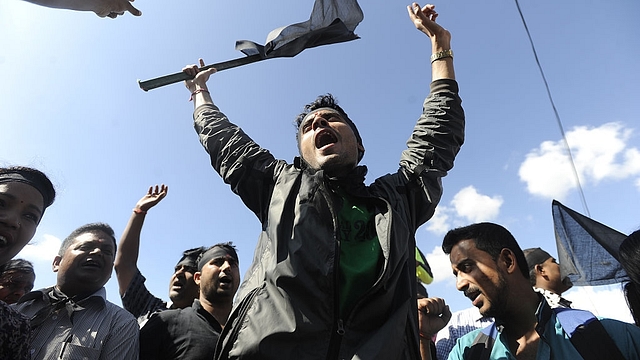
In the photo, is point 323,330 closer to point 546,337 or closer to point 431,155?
point 431,155

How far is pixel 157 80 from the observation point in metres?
3.79

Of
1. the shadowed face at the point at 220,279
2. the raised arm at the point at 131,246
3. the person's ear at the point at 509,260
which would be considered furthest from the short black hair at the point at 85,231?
the person's ear at the point at 509,260

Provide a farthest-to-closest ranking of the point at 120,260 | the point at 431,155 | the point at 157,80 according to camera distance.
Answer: the point at 120,260 < the point at 157,80 < the point at 431,155

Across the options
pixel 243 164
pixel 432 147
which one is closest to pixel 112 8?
pixel 243 164

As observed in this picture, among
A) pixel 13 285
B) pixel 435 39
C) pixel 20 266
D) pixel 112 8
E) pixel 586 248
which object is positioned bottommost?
pixel 13 285

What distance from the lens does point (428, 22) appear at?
10.0ft

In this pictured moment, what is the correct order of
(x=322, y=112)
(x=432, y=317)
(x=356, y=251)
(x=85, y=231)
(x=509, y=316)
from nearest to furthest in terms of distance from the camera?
(x=356, y=251) → (x=322, y=112) → (x=509, y=316) → (x=432, y=317) → (x=85, y=231)

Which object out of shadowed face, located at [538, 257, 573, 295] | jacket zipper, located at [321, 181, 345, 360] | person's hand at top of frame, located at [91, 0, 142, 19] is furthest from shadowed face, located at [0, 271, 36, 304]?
shadowed face, located at [538, 257, 573, 295]

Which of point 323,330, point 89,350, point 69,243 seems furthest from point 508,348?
point 69,243

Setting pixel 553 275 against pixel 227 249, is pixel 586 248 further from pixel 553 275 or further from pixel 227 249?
pixel 227 249

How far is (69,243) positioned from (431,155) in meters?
3.04

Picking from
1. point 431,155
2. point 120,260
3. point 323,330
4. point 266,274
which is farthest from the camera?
point 120,260

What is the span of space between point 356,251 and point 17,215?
1905 millimetres

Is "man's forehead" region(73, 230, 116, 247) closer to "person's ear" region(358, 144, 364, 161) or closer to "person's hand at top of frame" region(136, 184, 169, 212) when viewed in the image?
"person's hand at top of frame" region(136, 184, 169, 212)
